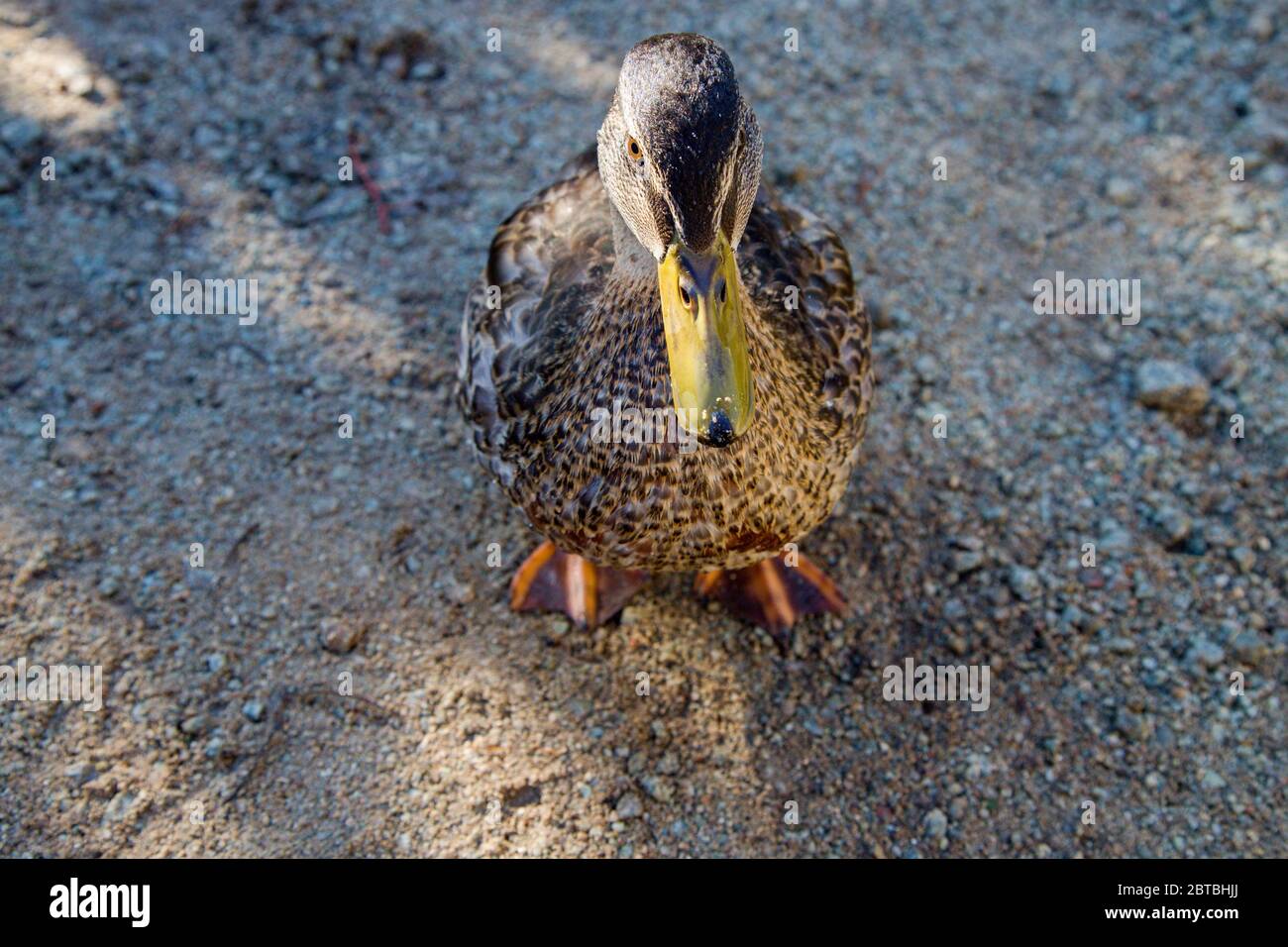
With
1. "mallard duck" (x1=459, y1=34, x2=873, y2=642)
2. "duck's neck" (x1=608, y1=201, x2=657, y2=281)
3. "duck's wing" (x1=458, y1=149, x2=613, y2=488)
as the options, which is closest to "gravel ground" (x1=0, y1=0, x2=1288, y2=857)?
"mallard duck" (x1=459, y1=34, x2=873, y2=642)

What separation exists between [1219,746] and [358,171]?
149 inches

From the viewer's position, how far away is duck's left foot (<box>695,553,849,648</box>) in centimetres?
362

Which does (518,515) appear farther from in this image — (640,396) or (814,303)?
(814,303)

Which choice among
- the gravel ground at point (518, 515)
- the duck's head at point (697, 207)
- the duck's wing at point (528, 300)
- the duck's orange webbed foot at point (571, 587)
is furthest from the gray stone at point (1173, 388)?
the duck's head at point (697, 207)

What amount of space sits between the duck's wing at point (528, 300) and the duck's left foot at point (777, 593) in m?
0.91

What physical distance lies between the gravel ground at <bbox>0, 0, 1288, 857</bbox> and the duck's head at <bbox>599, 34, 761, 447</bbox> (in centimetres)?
134

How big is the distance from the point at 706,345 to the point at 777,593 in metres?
1.36

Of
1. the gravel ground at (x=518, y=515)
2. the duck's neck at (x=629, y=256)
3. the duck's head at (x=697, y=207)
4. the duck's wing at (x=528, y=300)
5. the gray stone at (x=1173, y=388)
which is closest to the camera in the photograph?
the duck's head at (x=697, y=207)

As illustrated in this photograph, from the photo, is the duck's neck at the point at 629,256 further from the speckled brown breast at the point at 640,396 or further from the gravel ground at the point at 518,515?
the gravel ground at the point at 518,515

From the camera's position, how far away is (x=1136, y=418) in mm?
4125

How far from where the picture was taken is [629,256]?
295 centimetres

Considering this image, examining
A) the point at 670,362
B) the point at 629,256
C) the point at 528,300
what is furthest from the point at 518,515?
the point at 670,362

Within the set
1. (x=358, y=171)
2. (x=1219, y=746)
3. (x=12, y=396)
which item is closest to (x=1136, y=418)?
(x=1219, y=746)

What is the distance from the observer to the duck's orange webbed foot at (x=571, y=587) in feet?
11.8
